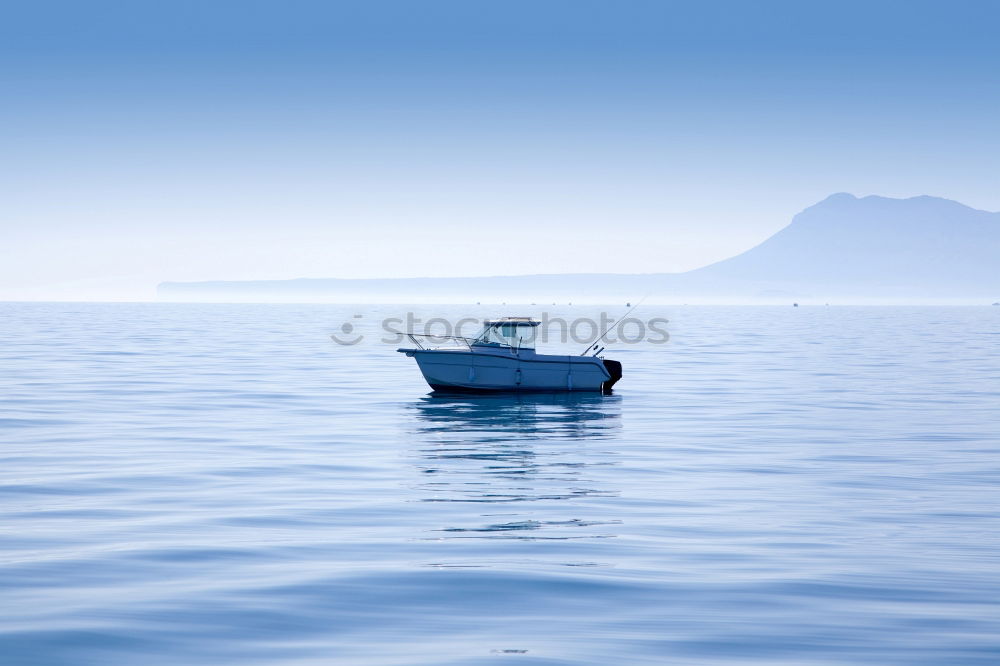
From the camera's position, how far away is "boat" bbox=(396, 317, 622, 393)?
42812mm

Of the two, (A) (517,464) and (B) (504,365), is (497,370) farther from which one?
(A) (517,464)

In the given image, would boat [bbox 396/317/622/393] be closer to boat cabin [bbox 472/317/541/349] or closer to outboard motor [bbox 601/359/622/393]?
boat cabin [bbox 472/317/541/349]

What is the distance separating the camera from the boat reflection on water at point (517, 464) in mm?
18297

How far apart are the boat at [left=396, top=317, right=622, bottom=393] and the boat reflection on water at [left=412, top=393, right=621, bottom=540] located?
63 cm

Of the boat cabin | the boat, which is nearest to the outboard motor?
the boat

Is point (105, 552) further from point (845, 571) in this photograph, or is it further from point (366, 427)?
point (366, 427)

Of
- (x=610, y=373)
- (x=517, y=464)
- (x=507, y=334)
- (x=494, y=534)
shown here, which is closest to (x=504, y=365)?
(x=507, y=334)

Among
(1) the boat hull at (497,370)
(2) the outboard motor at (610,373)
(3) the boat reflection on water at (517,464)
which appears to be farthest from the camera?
(2) the outboard motor at (610,373)

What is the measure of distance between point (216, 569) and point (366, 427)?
61.7 ft

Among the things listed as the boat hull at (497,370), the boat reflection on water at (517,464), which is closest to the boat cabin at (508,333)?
the boat hull at (497,370)

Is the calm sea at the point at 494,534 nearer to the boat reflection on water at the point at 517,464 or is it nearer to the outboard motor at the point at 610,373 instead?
the boat reflection on water at the point at 517,464

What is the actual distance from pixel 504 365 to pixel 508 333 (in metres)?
1.52

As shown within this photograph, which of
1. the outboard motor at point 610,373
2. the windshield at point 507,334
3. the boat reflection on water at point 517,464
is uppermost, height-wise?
the windshield at point 507,334

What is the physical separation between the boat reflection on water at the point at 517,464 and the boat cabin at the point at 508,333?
7.07 ft
